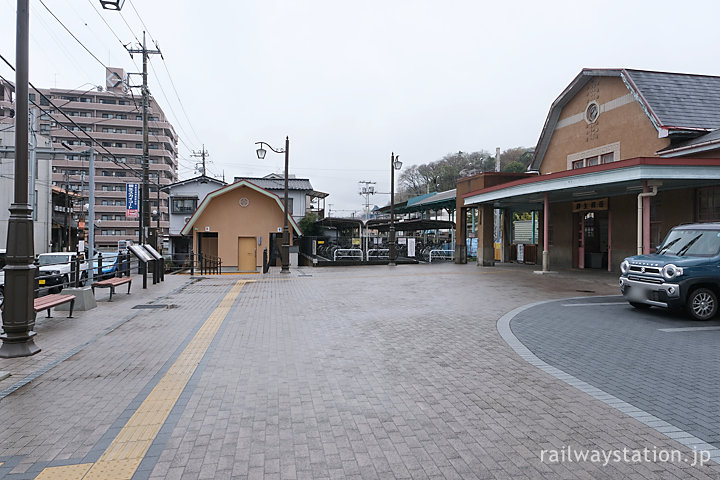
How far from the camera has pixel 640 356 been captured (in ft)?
20.8

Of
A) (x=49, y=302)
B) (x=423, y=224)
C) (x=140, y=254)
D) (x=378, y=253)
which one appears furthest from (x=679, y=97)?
(x=49, y=302)

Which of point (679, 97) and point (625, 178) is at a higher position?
point (679, 97)

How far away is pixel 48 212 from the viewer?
116 ft

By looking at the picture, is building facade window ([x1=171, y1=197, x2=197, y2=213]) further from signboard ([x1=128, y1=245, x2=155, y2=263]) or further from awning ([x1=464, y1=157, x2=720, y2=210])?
awning ([x1=464, y1=157, x2=720, y2=210])

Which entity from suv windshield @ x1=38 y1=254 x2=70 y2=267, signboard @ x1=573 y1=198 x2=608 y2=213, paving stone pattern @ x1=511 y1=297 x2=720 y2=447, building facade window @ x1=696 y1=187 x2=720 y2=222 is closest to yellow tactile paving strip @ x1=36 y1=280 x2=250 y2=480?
paving stone pattern @ x1=511 y1=297 x2=720 y2=447

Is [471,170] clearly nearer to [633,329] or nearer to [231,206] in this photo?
[231,206]

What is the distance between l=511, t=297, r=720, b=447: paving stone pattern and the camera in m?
4.53

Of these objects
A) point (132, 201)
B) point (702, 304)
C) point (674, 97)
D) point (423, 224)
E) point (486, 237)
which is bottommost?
point (702, 304)

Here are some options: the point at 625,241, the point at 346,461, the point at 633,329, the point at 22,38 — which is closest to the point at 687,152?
the point at 625,241

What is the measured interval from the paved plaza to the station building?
28.8 feet

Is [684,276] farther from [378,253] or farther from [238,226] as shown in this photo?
[238,226]

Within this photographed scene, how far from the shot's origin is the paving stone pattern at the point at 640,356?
4527mm

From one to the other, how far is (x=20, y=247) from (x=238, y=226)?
24.5 meters

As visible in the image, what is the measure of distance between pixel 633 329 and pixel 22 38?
10.7 meters
